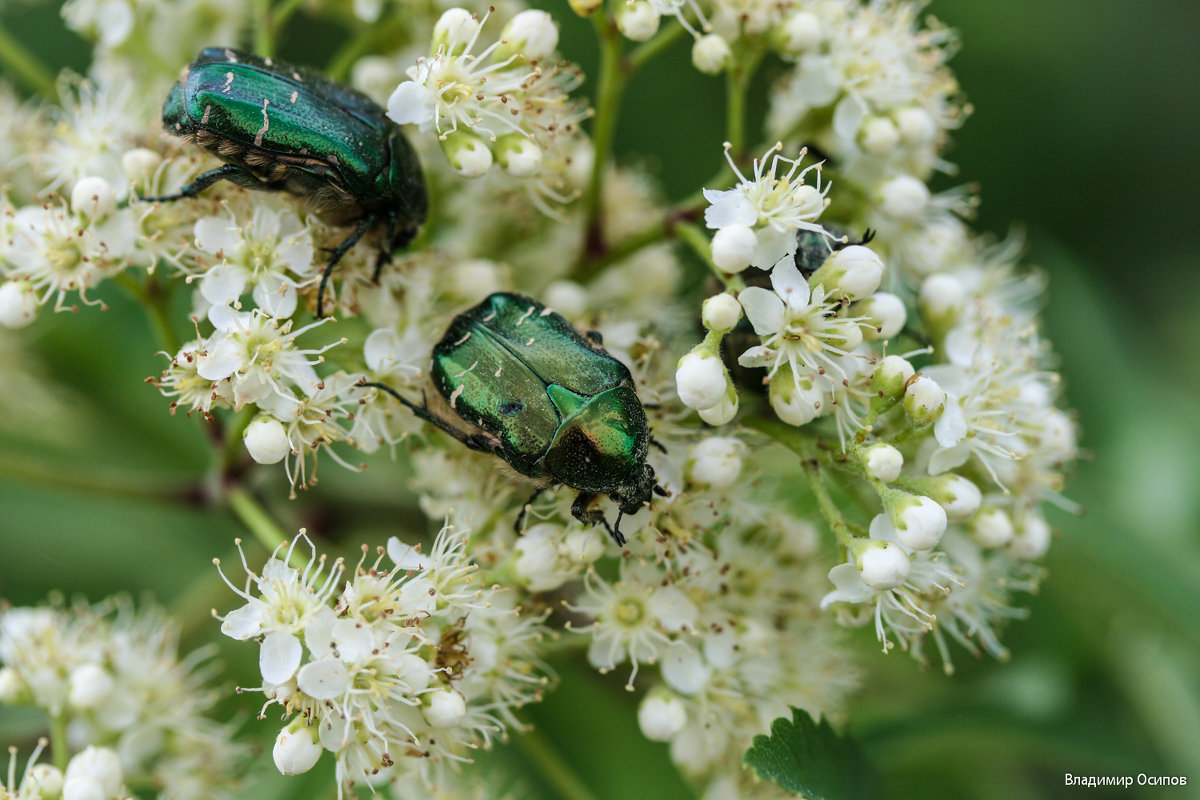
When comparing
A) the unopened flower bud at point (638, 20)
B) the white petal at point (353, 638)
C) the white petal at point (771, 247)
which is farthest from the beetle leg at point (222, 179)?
the white petal at point (771, 247)

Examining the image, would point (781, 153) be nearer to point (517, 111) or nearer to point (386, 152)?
point (517, 111)

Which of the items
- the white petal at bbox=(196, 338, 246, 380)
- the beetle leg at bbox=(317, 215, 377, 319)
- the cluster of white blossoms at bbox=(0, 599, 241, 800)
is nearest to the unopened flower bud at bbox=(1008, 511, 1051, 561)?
the beetle leg at bbox=(317, 215, 377, 319)

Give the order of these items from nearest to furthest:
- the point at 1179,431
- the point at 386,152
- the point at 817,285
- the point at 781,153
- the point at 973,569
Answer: the point at 817,285 < the point at 386,152 < the point at 973,569 < the point at 781,153 < the point at 1179,431

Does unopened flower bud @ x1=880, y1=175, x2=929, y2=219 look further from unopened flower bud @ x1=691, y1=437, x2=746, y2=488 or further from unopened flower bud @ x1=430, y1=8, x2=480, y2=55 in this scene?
unopened flower bud @ x1=430, y1=8, x2=480, y2=55

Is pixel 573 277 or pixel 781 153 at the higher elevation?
pixel 781 153

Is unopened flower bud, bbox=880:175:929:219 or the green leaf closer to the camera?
the green leaf

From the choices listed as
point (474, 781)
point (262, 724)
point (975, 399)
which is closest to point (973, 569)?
point (975, 399)
